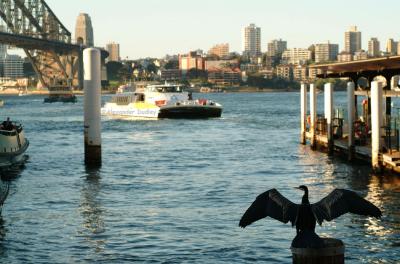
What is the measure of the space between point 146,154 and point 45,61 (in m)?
156

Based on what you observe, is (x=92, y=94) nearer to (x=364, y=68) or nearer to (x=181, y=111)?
(x=364, y=68)

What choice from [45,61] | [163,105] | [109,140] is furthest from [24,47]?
[109,140]

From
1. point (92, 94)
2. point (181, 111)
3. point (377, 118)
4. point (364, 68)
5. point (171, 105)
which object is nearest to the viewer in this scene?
point (377, 118)

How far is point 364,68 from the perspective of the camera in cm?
3797

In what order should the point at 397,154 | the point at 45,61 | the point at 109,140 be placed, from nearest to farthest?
the point at 397,154, the point at 109,140, the point at 45,61

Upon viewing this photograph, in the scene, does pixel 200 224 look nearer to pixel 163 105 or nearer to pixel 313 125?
pixel 313 125

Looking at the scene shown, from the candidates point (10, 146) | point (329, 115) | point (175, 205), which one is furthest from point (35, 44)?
point (175, 205)

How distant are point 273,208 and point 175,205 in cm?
1294

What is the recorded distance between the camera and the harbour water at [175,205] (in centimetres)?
1922

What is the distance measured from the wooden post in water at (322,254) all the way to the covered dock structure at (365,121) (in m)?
16.0

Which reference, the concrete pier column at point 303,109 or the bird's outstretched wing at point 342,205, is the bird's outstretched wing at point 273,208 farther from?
the concrete pier column at point 303,109

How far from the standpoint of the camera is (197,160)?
40875 millimetres

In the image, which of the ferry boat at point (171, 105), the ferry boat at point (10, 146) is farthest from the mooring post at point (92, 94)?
the ferry boat at point (171, 105)

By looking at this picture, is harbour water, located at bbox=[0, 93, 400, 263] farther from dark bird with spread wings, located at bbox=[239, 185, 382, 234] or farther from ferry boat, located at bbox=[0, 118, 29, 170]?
dark bird with spread wings, located at bbox=[239, 185, 382, 234]
